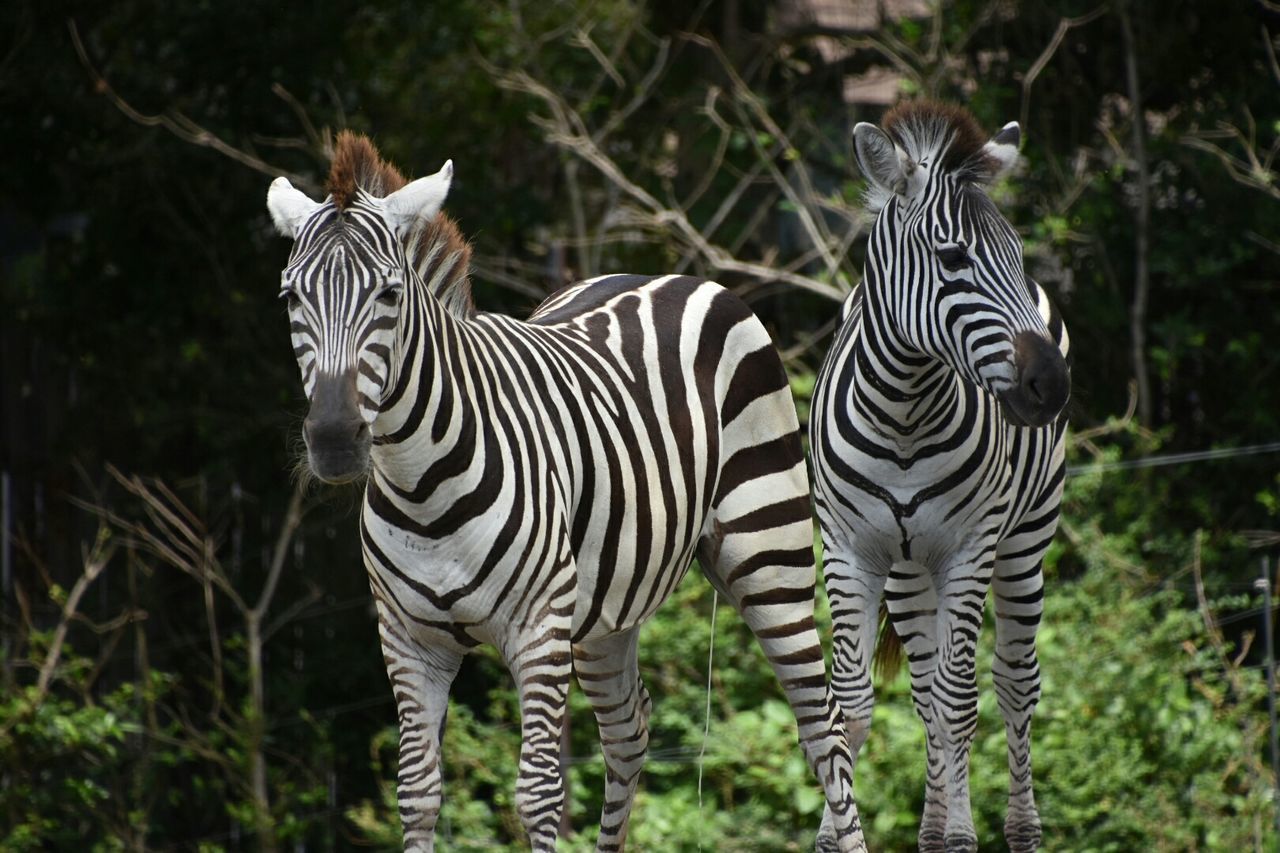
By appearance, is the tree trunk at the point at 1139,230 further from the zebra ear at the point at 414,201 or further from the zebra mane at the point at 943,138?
the zebra ear at the point at 414,201

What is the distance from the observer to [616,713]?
474 cm

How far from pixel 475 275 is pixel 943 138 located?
6.10m

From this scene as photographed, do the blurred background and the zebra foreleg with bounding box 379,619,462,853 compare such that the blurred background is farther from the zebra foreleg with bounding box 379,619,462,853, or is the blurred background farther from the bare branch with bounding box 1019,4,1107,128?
the zebra foreleg with bounding box 379,619,462,853

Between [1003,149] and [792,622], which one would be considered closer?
[1003,149]

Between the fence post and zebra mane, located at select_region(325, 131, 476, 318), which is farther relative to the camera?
the fence post

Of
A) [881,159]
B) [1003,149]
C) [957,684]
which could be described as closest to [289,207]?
[881,159]

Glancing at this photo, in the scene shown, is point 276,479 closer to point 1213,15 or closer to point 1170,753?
point 1170,753

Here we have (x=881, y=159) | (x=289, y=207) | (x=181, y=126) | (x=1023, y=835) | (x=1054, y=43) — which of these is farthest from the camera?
(x=181, y=126)

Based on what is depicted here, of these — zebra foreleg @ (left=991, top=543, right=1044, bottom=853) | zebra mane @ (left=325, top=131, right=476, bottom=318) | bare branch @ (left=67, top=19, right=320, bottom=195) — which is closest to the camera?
zebra mane @ (left=325, top=131, right=476, bottom=318)

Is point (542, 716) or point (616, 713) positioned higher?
point (616, 713)

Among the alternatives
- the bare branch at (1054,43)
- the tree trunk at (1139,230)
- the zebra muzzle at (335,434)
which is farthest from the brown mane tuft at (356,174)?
the tree trunk at (1139,230)

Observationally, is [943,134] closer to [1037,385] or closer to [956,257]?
[956,257]

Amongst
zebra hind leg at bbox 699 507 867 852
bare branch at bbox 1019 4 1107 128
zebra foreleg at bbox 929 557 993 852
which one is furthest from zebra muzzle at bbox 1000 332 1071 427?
bare branch at bbox 1019 4 1107 128

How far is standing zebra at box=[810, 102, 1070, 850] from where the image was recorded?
4195mm
